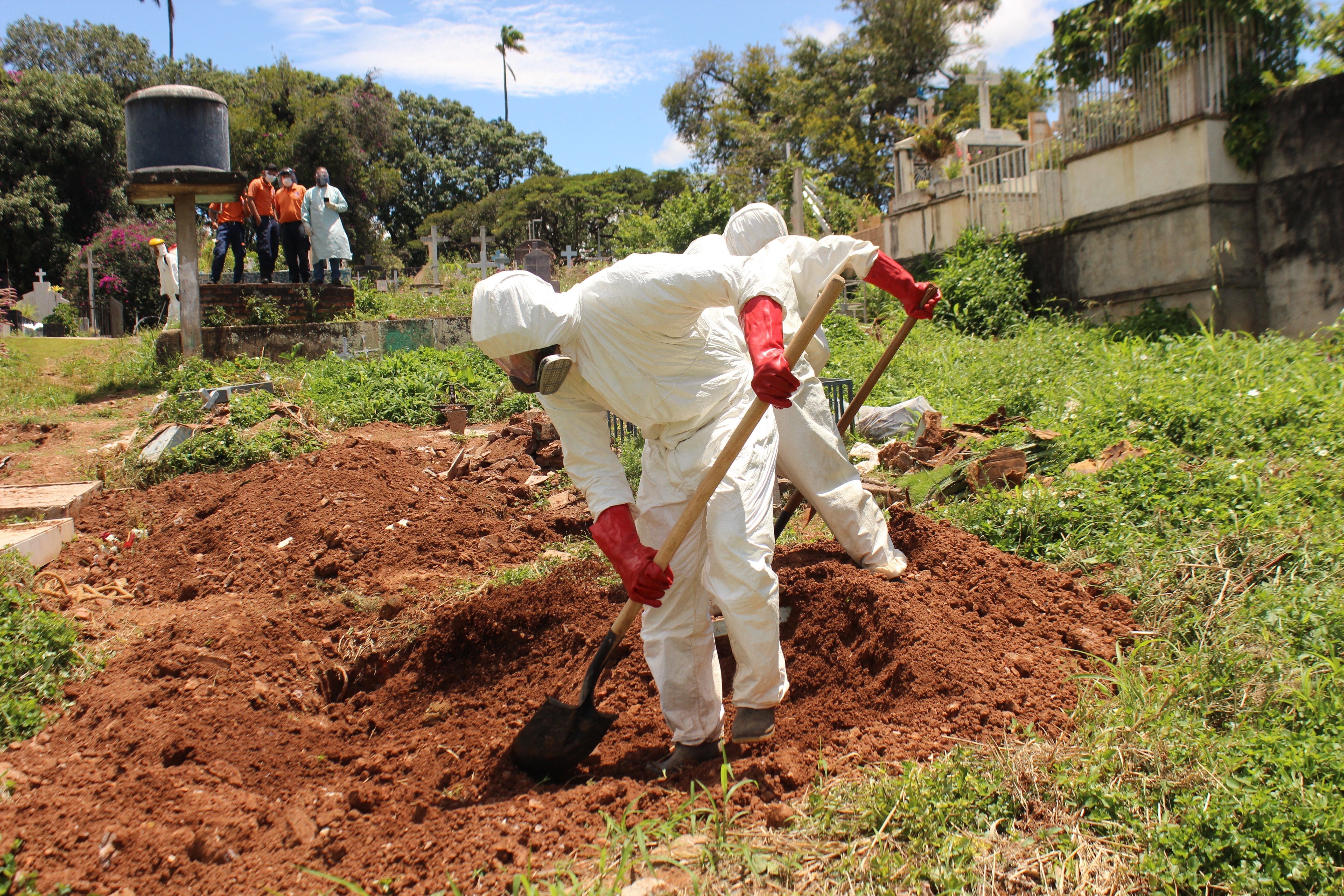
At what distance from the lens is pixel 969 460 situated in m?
5.34

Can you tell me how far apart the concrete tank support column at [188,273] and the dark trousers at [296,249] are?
1219 mm

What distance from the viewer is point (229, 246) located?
1148 cm

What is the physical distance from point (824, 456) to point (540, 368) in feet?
5.63

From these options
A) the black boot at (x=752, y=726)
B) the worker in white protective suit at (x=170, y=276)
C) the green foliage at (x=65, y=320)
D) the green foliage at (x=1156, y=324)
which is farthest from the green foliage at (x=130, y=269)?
the black boot at (x=752, y=726)

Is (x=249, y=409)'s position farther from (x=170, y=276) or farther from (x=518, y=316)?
(x=170, y=276)

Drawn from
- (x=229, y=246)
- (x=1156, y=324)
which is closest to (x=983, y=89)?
(x=1156, y=324)

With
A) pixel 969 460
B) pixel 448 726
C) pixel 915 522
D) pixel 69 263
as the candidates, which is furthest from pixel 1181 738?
pixel 69 263

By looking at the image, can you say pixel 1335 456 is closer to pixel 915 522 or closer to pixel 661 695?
pixel 915 522

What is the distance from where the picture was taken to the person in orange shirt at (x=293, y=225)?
11.0 meters

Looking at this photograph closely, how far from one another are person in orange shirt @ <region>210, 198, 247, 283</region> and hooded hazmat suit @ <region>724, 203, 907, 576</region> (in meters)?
8.92

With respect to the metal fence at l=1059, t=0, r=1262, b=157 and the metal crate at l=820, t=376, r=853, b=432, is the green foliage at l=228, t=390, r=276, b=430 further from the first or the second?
the metal fence at l=1059, t=0, r=1262, b=157

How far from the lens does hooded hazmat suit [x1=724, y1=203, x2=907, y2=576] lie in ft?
13.5

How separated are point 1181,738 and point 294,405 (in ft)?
25.3

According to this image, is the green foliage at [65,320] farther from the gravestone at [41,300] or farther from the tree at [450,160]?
the tree at [450,160]
